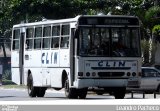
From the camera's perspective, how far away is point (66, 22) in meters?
25.6

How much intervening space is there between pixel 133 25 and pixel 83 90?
314cm

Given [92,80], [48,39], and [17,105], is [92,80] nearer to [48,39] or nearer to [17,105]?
[48,39]

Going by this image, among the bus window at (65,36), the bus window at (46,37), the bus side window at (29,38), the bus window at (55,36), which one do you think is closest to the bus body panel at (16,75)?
the bus side window at (29,38)

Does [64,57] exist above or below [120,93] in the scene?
above

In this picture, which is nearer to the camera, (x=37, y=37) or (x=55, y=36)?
(x=55, y=36)

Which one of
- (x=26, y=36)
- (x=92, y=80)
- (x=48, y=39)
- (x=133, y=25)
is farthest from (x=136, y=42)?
(x=26, y=36)

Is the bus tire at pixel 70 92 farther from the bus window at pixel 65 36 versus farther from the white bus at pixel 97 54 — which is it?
the bus window at pixel 65 36

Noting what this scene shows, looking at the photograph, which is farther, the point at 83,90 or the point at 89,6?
the point at 89,6

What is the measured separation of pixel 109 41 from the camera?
2466cm

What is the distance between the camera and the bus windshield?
24312mm

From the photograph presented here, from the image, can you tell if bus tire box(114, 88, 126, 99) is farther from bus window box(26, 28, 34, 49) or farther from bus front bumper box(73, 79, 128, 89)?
bus window box(26, 28, 34, 49)

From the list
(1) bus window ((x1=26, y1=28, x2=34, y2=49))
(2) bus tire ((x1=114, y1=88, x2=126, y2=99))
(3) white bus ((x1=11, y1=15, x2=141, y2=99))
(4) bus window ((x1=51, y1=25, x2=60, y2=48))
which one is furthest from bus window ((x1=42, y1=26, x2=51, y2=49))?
(2) bus tire ((x1=114, y1=88, x2=126, y2=99))

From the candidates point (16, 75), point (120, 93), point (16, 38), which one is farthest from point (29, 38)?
point (120, 93)

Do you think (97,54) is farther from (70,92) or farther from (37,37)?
(37,37)
